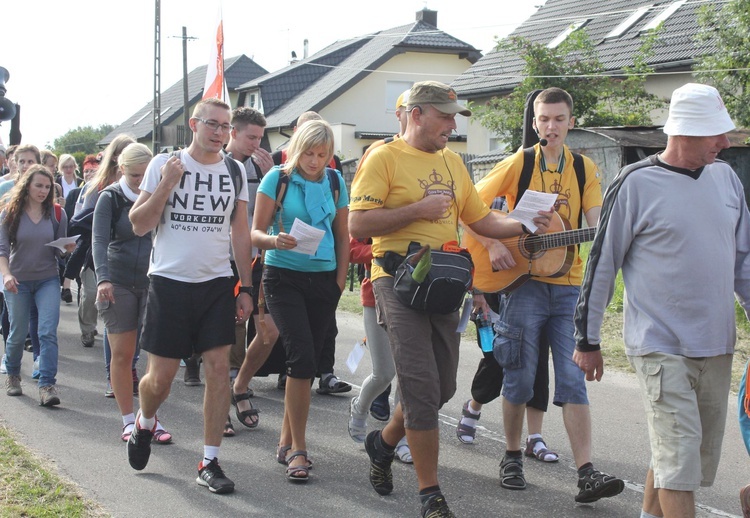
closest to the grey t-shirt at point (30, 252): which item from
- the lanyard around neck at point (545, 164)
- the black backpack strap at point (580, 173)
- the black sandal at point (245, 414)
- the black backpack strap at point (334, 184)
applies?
the black sandal at point (245, 414)

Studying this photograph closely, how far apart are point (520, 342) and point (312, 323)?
4.01ft

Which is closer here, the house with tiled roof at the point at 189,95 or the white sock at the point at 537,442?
the white sock at the point at 537,442

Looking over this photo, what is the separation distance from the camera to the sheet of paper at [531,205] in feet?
17.0

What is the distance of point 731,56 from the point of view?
15.0m

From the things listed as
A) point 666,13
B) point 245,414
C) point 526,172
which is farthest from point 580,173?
point 666,13

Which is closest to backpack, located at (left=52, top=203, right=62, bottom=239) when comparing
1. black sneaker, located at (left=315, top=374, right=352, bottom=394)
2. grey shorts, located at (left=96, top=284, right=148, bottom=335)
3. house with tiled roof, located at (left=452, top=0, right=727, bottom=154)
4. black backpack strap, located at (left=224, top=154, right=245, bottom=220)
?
grey shorts, located at (left=96, top=284, right=148, bottom=335)

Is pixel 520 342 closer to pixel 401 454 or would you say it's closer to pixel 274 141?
pixel 401 454

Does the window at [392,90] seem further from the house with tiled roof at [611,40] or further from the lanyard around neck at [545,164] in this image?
the lanyard around neck at [545,164]

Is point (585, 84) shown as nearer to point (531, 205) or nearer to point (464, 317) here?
point (531, 205)

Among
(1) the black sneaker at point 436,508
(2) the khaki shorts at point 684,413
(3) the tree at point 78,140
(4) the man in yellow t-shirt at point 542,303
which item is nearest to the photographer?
(2) the khaki shorts at point 684,413

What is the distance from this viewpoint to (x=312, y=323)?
219 inches

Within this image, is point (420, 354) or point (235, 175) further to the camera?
point (235, 175)

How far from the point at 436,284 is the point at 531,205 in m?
0.93

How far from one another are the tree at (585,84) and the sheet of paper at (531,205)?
51.8 feet
